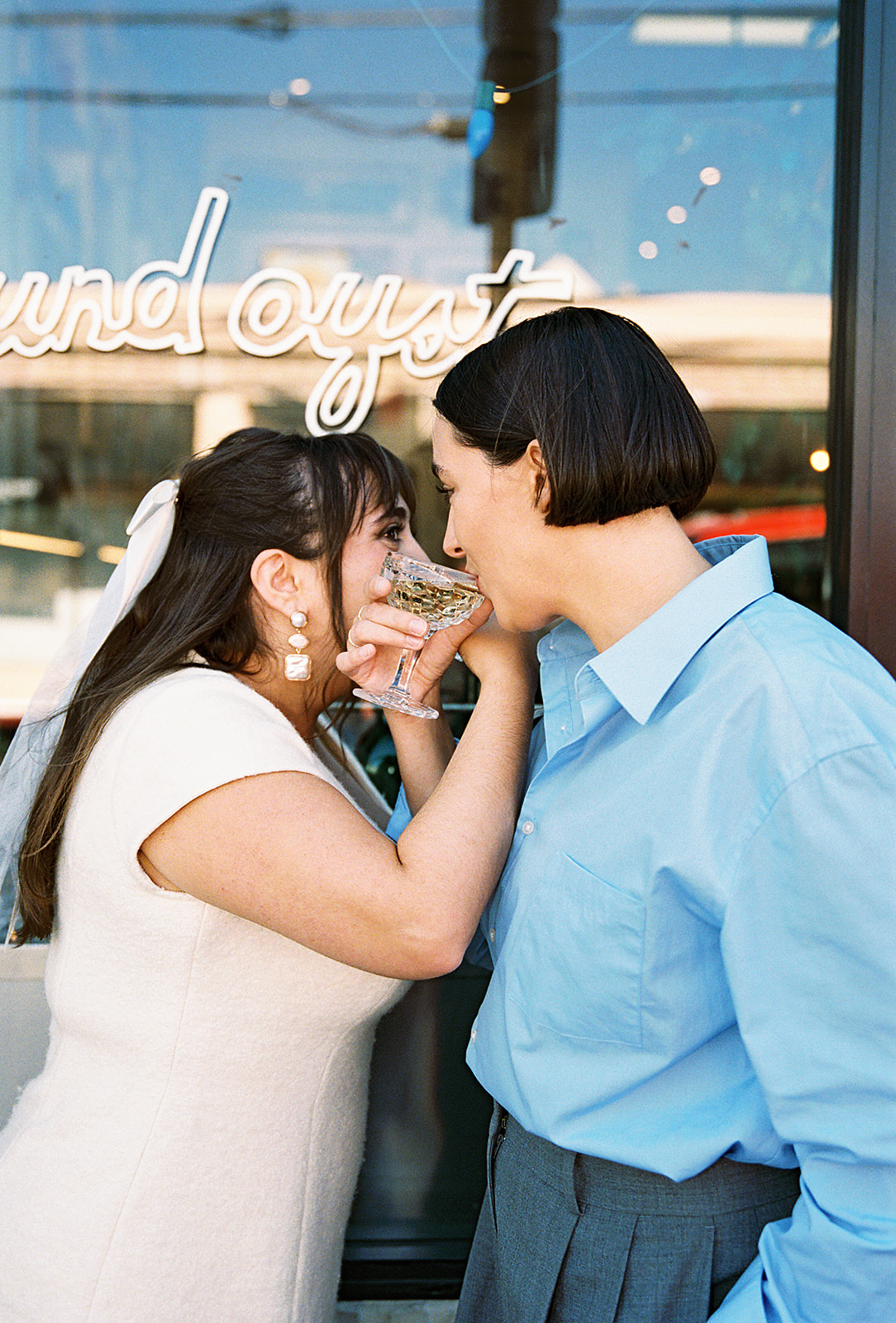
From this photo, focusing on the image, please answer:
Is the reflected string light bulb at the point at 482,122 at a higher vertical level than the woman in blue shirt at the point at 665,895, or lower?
higher

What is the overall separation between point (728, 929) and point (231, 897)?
26.0 inches

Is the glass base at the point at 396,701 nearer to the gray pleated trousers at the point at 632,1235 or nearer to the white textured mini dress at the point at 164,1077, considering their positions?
the white textured mini dress at the point at 164,1077

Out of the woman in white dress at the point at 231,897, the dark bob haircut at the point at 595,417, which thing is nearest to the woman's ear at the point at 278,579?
the woman in white dress at the point at 231,897

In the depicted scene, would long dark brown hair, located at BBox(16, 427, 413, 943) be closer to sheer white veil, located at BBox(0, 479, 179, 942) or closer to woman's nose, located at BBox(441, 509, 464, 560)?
sheer white veil, located at BBox(0, 479, 179, 942)

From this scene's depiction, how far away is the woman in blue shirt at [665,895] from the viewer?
1.02 metres

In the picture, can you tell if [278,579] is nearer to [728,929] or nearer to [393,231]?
[728,929]

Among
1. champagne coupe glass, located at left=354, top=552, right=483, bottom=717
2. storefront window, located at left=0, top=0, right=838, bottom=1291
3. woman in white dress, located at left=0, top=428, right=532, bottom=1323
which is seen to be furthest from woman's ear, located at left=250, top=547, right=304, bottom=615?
storefront window, located at left=0, top=0, right=838, bottom=1291

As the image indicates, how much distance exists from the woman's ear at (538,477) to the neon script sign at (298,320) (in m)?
1.55

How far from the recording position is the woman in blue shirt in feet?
3.34

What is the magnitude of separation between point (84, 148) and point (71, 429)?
31.6 inches

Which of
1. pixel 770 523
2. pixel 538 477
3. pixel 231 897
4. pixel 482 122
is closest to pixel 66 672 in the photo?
pixel 231 897

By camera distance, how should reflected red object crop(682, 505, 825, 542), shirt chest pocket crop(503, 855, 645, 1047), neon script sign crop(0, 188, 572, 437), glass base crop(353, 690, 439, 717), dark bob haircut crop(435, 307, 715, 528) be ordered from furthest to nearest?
neon script sign crop(0, 188, 572, 437)
reflected red object crop(682, 505, 825, 542)
glass base crop(353, 690, 439, 717)
dark bob haircut crop(435, 307, 715, 528)
shirt chest pocket crop(503, 855, 645, 1047)

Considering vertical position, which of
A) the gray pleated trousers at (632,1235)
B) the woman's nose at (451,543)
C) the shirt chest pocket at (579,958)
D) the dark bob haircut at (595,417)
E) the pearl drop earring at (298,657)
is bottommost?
the gray pleated trousers at (632,1235)

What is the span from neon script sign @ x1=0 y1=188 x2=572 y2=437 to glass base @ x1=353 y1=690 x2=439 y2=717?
131 cm
